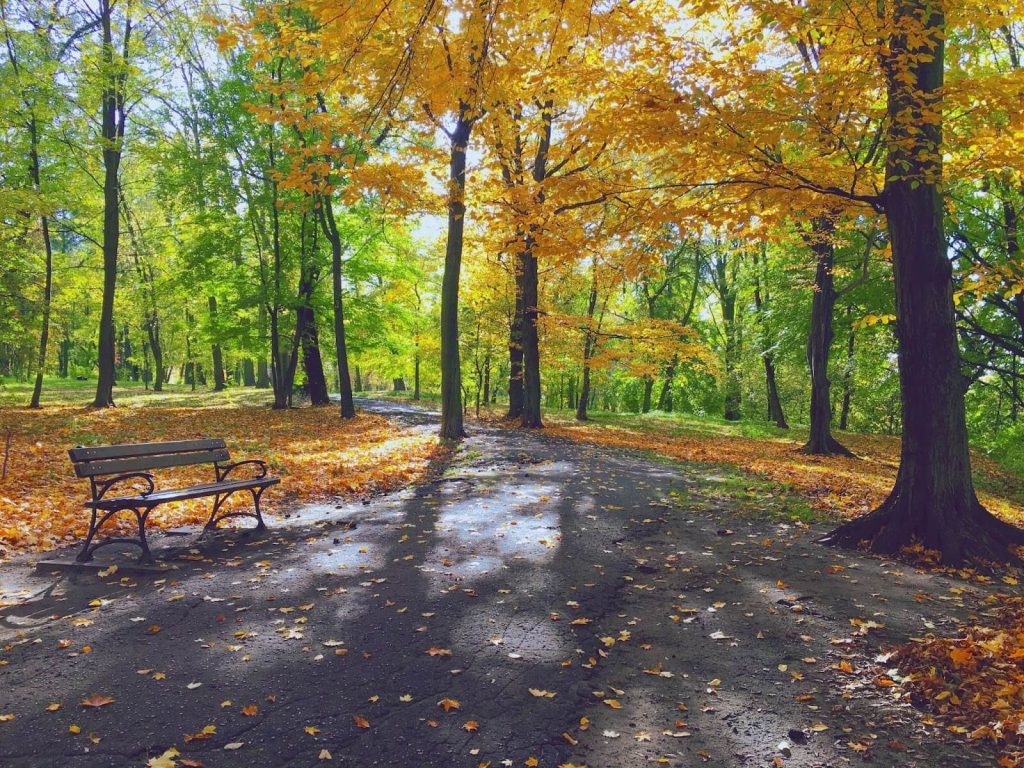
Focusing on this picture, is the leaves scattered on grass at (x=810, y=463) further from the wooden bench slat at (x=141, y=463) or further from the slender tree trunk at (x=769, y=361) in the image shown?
the wooden bench slat at (x=141, y=463)

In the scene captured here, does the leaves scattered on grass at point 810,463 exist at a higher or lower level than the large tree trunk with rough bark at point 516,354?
lower

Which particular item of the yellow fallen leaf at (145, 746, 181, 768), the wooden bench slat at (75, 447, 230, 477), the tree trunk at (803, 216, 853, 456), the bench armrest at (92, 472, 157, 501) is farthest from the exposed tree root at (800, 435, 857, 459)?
the yellow fallen leaf at (145, 746, 181, 768)

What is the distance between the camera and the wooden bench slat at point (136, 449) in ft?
17.9

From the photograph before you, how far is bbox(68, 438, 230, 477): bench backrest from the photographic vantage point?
5469 millimetres

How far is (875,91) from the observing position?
656 cm

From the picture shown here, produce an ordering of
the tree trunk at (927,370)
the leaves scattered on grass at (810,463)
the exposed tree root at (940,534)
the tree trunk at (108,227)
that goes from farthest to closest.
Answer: the tree trunk at (108,227)
the leaves scattered on grass at (810,463)
the tree trunk at (927,370)
the exposed tree root at (940,534)

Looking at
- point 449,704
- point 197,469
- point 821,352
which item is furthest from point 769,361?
point 449,704

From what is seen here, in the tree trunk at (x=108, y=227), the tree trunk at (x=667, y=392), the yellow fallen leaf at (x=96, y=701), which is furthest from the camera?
the tree trunk at (x=667, y=392)

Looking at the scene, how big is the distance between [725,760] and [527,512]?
445cm

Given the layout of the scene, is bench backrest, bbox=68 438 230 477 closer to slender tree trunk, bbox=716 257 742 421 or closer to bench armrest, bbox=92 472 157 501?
bench armrest, bbox=92 472 157 501

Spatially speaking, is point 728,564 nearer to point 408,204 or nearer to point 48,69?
point 408,204

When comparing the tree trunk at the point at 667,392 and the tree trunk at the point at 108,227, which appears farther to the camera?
the tree trunk at the point at 667,392

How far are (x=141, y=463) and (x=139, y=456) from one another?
188 millimetres

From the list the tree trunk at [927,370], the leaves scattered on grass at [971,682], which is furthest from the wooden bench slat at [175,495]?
the tree trunk at [927,370]
